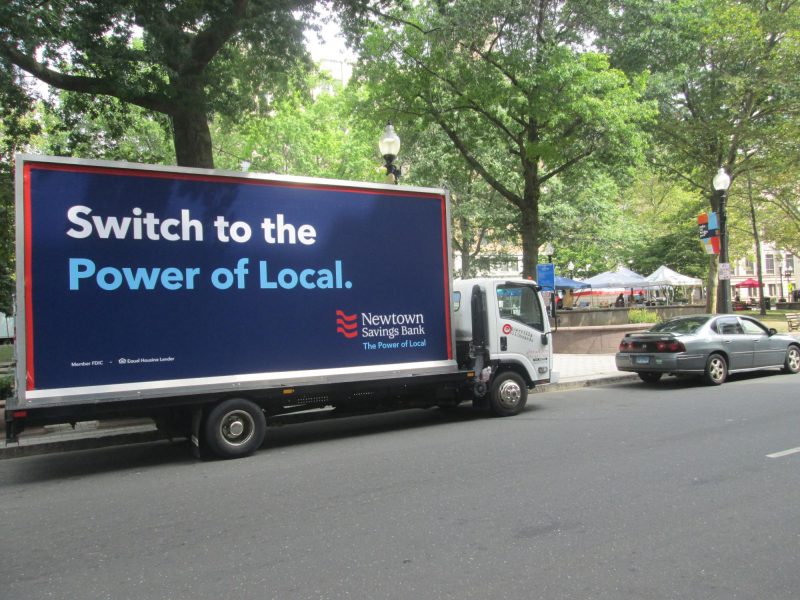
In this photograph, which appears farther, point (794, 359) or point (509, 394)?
point (794, 359)

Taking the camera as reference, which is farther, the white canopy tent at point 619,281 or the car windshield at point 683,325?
the white canopy tent at point 619,281

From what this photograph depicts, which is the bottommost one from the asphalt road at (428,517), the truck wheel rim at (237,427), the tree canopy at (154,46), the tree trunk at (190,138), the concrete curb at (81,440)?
the asphalt road at (428,517)

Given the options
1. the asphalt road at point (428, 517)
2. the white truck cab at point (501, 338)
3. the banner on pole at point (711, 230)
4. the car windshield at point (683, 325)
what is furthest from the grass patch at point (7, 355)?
the banner on pole at point (711, 230)

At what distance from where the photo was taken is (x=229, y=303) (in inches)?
292

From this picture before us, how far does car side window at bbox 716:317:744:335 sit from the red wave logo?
28.9 feet

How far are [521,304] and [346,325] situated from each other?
3.33 m

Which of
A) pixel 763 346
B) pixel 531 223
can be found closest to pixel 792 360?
pixel 763 346

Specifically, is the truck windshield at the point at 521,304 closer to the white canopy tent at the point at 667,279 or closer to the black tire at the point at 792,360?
the black tire at the point at 792,360

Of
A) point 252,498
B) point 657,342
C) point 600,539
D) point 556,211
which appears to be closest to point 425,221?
point 252,498

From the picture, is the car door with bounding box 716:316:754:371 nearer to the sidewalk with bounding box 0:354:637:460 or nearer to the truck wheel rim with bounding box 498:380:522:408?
the truck wheel rim with bounding box 498:380:522:408

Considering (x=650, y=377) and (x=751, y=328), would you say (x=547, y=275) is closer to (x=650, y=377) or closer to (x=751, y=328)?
(x=650, y=377)

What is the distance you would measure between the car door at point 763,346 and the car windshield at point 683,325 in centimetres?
126

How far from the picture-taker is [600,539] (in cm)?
426

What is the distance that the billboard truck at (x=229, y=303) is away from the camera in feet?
21.3
